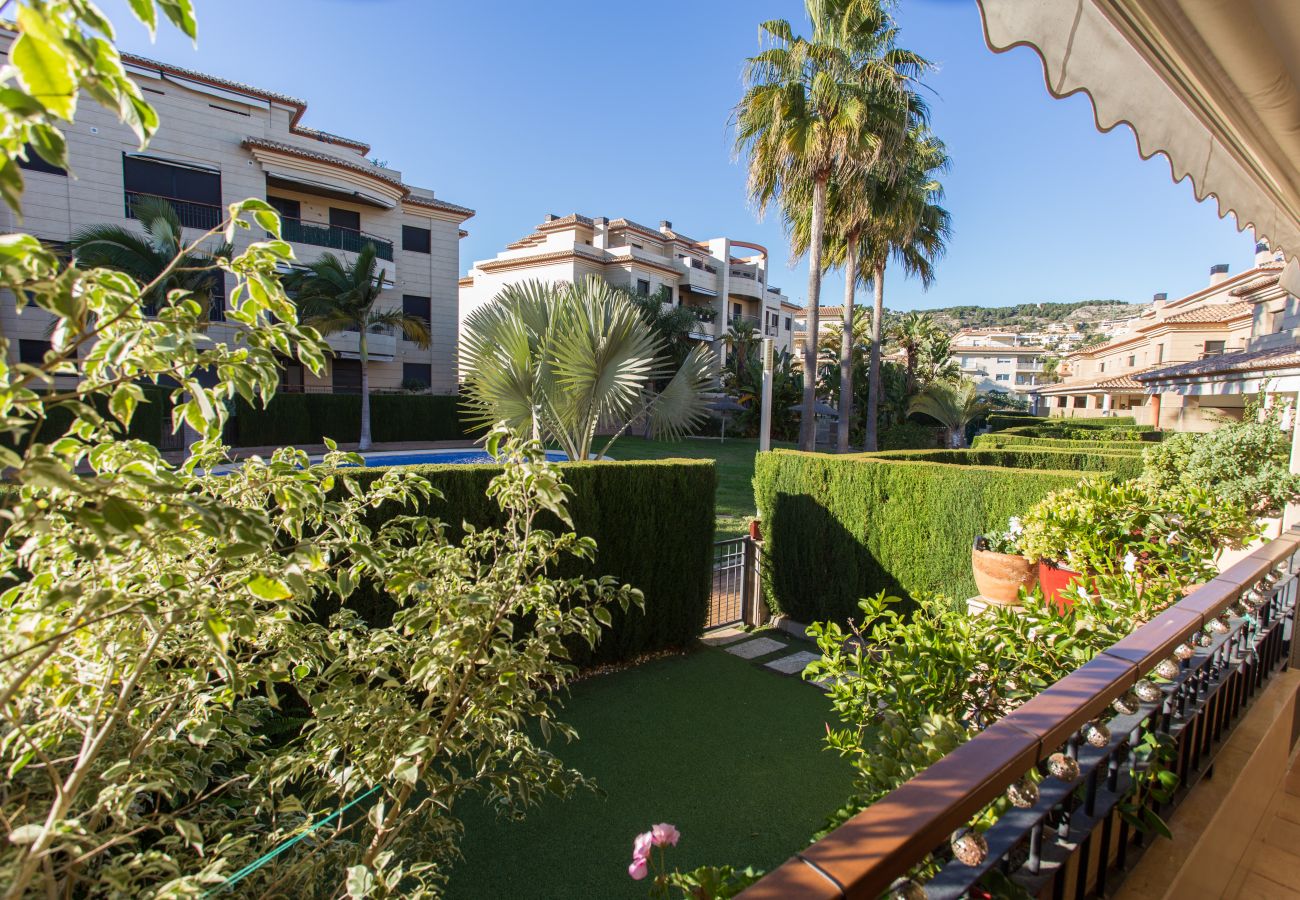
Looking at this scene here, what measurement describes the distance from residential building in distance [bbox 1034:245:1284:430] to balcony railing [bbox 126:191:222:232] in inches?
1076

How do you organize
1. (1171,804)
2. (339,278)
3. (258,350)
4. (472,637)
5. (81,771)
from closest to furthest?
(81,771), (258,350), (472,637), (1171,804), (339,278)

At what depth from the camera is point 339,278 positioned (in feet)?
72.4

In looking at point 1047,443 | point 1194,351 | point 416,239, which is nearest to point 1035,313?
point 1194,351

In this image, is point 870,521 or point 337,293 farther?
point 337,293

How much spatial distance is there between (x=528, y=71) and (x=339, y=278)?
17965mm

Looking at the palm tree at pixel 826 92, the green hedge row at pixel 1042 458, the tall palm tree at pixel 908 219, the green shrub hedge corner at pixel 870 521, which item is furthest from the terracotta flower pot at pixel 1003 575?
the tall palm tree at pixel 908 219

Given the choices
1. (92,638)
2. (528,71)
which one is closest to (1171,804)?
(92,638)

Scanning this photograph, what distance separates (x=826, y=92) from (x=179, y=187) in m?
21.5

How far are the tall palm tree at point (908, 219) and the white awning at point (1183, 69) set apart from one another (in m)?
14.2

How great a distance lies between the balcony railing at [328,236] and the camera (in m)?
24.3

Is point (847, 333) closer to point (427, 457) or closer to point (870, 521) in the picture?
point (870, 521)

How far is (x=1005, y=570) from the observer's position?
522 cm

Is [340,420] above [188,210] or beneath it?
beneath

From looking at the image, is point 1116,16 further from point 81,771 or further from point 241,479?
point 81,771
